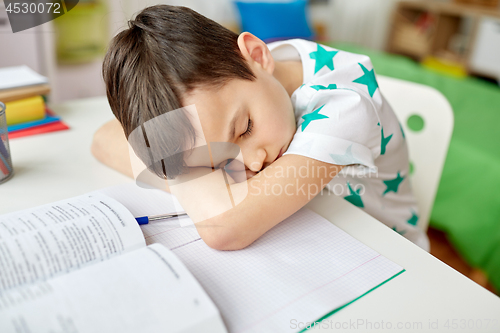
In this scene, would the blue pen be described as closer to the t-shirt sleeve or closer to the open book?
the open book

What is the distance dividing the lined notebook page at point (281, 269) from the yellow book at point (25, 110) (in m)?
0.40

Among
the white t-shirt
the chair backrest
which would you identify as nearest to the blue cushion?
the chair backrest

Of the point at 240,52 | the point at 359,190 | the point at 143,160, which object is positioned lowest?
the point at 359,190

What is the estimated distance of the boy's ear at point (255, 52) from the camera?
0.59 m

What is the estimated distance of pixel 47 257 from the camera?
1.32ft

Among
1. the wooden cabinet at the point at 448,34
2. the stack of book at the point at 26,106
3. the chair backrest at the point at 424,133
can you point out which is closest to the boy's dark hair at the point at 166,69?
the stack of book at the point at 26,106

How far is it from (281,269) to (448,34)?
3134mm

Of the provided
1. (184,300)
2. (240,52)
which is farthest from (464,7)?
(184,300)

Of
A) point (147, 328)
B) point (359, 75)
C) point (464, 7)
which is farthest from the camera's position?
point (464, 7)

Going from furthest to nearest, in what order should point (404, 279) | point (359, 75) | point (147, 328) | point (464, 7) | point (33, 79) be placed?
point (464, 7) < point (33, 79) < point (359, 75) < point (404, 279) < point (147, 328)

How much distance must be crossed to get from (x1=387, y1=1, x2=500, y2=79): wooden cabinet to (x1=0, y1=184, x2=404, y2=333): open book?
104 inches

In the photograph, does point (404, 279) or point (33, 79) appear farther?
point (33, 79)

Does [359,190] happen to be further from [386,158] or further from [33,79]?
[33,79]

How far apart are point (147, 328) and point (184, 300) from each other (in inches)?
1.6
